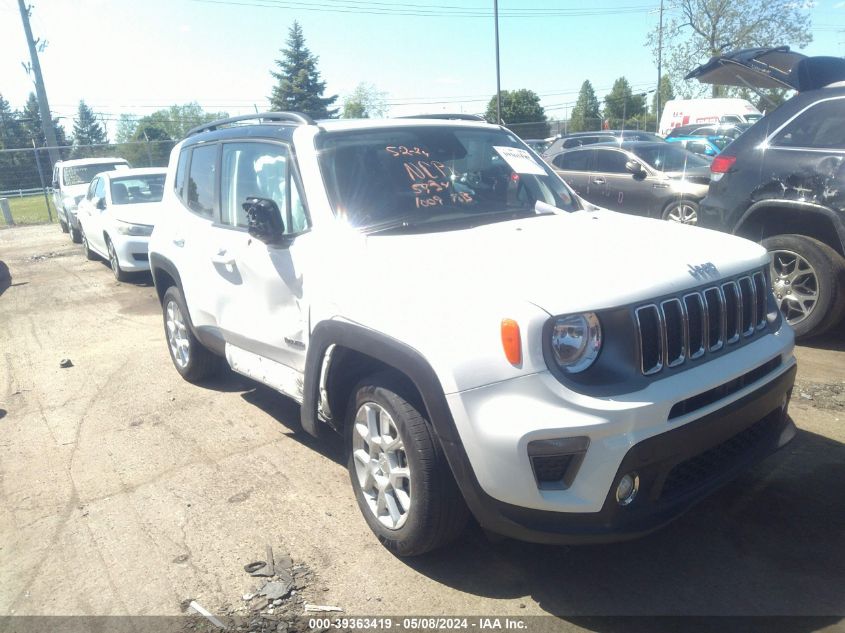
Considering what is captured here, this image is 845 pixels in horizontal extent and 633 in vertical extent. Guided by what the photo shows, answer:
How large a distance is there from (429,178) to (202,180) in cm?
204

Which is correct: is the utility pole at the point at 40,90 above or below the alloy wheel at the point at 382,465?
above

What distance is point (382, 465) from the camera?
3.07 m

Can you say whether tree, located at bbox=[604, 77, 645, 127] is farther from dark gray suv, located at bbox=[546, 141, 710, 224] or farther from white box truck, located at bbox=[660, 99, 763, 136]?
dark gray suv, located at bbox=[546, 141, 710, 224]

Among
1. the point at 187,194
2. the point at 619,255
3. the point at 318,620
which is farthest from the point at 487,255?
the point at 187,194

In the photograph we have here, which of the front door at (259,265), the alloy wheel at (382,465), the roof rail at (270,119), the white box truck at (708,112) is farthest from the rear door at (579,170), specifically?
the white box truck at (708,112)

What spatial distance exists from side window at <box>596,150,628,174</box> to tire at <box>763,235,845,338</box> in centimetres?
606

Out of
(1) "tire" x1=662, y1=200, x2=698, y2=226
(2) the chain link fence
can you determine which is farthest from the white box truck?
(2) the chain link fence

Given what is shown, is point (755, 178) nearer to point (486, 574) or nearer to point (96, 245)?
point (486, 574)

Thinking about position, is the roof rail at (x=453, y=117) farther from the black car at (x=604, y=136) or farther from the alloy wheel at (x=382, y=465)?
the black car at (x=604, y=136)

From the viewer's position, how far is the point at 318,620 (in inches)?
109

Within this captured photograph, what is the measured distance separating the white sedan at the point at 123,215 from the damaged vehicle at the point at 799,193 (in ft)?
24.5

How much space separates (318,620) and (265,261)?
1955 millimetres

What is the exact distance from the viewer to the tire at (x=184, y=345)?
5324 mm

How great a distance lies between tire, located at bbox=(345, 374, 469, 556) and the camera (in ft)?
9.04
